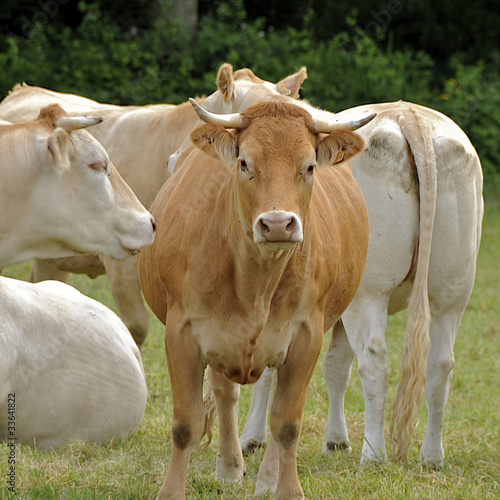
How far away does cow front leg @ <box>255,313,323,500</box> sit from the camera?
3789 millimetres

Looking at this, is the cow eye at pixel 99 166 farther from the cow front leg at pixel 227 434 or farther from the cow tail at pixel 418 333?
the cow tail at pixel 418 333

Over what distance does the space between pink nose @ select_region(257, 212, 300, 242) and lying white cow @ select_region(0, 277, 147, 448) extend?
157 centimetres

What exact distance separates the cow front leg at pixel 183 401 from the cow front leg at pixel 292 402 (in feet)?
A: 1.12

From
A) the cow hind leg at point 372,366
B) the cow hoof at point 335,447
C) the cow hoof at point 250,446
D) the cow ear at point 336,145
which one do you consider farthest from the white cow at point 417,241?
the cow ear at point 336,145

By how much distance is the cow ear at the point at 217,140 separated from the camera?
354 centimetres

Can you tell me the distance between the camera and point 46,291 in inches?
187

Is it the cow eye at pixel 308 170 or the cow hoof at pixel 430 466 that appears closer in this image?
the cow eye at pixel 308 170

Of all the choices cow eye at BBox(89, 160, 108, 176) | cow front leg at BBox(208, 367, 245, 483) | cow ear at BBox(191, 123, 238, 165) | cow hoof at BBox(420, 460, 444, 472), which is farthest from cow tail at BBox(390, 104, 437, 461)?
cow eye at BBox(89, 160, 108, 176)

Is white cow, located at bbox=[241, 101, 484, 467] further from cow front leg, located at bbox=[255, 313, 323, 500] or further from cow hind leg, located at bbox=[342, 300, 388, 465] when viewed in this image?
cow front leg, located at bbox=[255, 313, 323, 500]

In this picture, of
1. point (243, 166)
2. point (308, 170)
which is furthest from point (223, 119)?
point (308, 170)

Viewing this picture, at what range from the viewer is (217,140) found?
11.7 ft

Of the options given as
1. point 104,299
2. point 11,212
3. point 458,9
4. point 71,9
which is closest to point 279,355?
point 11,212

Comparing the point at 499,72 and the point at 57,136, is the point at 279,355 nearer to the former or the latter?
the point at 57,136

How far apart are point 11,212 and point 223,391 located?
133 cm
